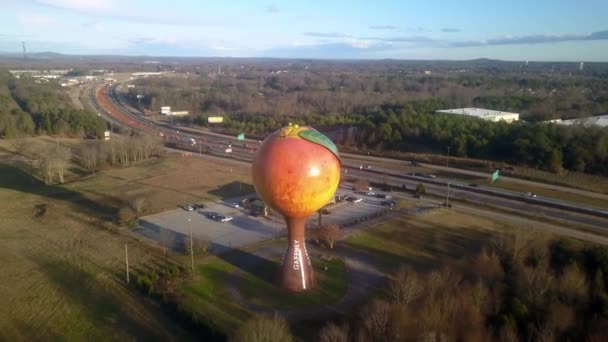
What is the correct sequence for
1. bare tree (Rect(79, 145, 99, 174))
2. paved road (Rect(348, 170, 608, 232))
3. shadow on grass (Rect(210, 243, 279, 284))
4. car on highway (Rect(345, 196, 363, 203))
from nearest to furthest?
shadow on grass (Rect(210, 243, 279, 284))
paved road (Rect(348, 170, 608, 232))
car on highway (Rect(345, 196, 363, 203))
bare tree (Rect(79, 145, 99, 174))

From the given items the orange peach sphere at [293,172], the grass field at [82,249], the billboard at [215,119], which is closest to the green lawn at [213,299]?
the grass field at [82,249]

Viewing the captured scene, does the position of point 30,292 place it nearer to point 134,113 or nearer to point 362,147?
point 362,147

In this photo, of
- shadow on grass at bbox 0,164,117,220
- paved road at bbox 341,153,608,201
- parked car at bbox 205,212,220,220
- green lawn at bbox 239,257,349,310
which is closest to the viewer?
green lawn at bbox 239,257,349,310

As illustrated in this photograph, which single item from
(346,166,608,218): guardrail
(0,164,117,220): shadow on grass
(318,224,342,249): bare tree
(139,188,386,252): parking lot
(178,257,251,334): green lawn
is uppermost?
(318,224,342,249): bare tree

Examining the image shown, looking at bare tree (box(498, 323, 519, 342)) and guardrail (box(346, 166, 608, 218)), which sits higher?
bare tree (box(498, 323, 519, 342))

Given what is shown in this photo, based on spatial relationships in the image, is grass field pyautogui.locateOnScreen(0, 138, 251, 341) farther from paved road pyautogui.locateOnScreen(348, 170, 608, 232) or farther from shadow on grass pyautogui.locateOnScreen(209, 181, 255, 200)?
paved road pyautogui.locateOnScreen(348, 170, 608, 232)

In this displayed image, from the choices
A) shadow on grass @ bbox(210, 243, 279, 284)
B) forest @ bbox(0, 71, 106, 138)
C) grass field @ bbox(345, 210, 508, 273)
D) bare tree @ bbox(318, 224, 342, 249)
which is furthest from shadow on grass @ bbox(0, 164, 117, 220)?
grass field @ bbox(345, 210, 508, 273)

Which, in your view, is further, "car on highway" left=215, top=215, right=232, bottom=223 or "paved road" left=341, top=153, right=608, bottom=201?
"paved road" left=341, top=153, right=608, bottom=201
